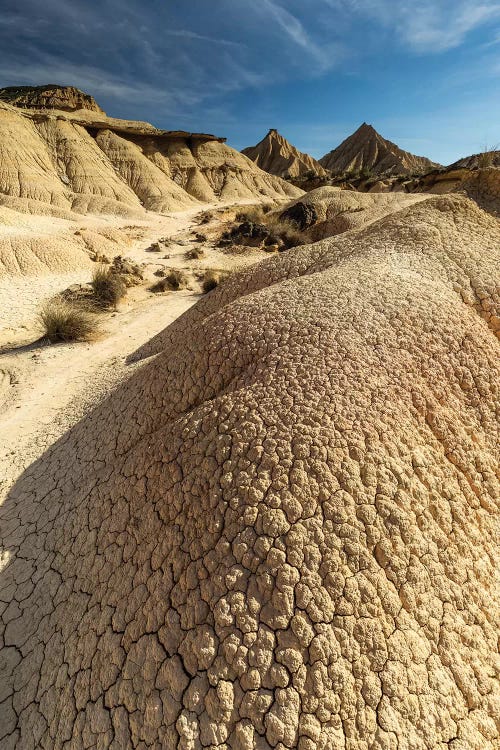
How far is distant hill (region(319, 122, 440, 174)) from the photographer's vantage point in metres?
46.9

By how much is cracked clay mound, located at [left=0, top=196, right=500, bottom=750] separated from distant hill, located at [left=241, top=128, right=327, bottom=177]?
48.9 m

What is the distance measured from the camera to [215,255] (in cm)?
1266

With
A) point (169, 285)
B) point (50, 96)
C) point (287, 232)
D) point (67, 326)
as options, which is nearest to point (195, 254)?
point (287, 232)

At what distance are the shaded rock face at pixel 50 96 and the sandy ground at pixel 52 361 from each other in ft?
102

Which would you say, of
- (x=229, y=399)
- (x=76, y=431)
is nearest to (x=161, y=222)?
(x=76, y=431)

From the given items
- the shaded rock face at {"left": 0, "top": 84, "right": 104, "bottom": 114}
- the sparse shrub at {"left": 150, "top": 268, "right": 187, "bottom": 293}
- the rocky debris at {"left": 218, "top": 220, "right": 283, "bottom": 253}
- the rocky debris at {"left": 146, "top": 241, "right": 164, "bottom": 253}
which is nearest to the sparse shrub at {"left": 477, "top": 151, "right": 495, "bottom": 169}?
the sparse shrub at {"left": 150, "top": 268, "right": 187, "bottom": 293}

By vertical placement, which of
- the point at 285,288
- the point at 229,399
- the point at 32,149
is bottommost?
the point at 229,399

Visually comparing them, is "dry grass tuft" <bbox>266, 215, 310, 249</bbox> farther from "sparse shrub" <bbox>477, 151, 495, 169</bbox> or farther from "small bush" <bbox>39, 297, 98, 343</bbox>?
"small bush" <bbox>39, 297, 98, 343</bbox>

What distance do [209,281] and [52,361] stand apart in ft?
15.4

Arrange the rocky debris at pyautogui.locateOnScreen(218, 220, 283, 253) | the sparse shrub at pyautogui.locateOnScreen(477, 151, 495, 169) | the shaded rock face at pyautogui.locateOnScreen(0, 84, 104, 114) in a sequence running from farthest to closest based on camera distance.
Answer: the shaded rock face at pyautogui.locateOnScreen(0, 84, 104, 114)
the rocky debris at pyautogui.locateOnScreen(218, 220, 283, 253)
the sparse shrub at pyautogui.locateOnScreen(477, 151, 495, 169)

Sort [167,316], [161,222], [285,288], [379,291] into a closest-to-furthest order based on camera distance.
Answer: [379,291]
[285,288]
[167,316]
[161,222]

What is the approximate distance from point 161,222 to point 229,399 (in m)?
20.2

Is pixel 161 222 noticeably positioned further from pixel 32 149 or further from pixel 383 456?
pixel 383 456

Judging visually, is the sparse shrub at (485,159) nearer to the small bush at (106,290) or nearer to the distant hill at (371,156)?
the small bush at (106,290)
